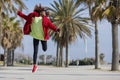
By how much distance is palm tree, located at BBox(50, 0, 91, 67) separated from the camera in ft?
171

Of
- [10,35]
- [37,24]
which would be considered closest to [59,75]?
[37,24]

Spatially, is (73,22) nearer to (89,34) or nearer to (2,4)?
(89,34)

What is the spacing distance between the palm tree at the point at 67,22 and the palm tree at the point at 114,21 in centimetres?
2076

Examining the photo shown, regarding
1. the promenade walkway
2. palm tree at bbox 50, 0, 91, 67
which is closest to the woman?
the promenade walkway

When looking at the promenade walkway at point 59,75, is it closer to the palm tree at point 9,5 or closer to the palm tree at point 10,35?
the palm tree at point 9,5

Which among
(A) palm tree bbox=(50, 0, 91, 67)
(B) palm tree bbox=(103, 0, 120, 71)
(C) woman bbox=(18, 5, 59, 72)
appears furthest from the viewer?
(A) palm tree bbox=(50, 0, 91, 67)

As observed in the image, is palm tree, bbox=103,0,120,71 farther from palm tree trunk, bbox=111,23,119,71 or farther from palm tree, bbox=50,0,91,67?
palm tree, bbox=50,0,91,67

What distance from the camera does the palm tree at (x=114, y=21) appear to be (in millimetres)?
29844

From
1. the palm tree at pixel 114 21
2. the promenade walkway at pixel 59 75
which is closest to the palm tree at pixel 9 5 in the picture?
the palm tree at pixel 114 21

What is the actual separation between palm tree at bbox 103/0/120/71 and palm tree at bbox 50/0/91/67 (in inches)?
817

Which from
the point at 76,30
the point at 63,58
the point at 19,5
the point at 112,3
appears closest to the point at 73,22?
the point at 76,30

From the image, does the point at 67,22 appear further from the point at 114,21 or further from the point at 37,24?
the point at 37,24

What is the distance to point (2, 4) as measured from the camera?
116 ft

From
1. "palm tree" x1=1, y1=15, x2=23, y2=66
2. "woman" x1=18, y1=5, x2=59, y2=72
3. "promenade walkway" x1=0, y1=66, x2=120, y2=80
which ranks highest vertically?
"palm tree" x1=1, y1=15, x2=23, y2=66
